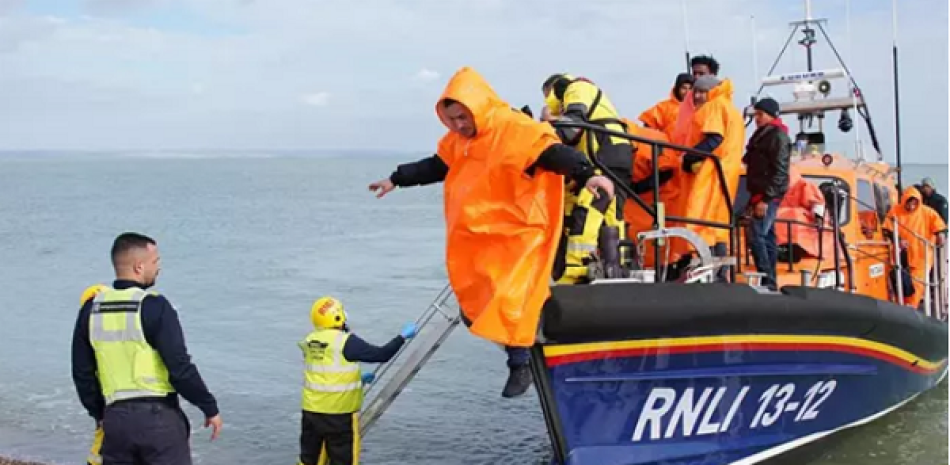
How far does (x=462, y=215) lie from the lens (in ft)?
14.4

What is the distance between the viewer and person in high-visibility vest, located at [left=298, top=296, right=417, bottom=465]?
16.6 feet

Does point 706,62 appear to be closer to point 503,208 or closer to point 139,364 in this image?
point 503,208

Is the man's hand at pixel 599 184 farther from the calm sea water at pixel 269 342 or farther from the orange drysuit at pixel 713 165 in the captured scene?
the calm sea water at pixel 269 342

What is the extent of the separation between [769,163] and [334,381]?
2.59 metres

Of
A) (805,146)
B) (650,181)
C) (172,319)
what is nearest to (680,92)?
(650,181)

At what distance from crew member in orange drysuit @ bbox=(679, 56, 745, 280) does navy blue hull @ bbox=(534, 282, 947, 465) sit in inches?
26.8

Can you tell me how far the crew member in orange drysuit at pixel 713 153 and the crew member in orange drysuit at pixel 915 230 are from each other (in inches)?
108

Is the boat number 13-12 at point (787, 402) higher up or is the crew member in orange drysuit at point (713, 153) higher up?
the crew member in orange drysuit at point (713, 153)

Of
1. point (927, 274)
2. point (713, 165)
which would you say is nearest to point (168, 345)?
point (713, 165)

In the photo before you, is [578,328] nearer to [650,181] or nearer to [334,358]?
[334,358]

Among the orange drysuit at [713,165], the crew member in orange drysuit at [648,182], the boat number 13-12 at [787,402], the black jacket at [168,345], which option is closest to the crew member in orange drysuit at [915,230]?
the boat number 13-12 at [787,402]

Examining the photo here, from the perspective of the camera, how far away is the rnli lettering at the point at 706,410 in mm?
4832

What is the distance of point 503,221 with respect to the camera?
4.34m

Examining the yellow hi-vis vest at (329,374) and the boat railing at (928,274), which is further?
the boat railing at (928,274)
